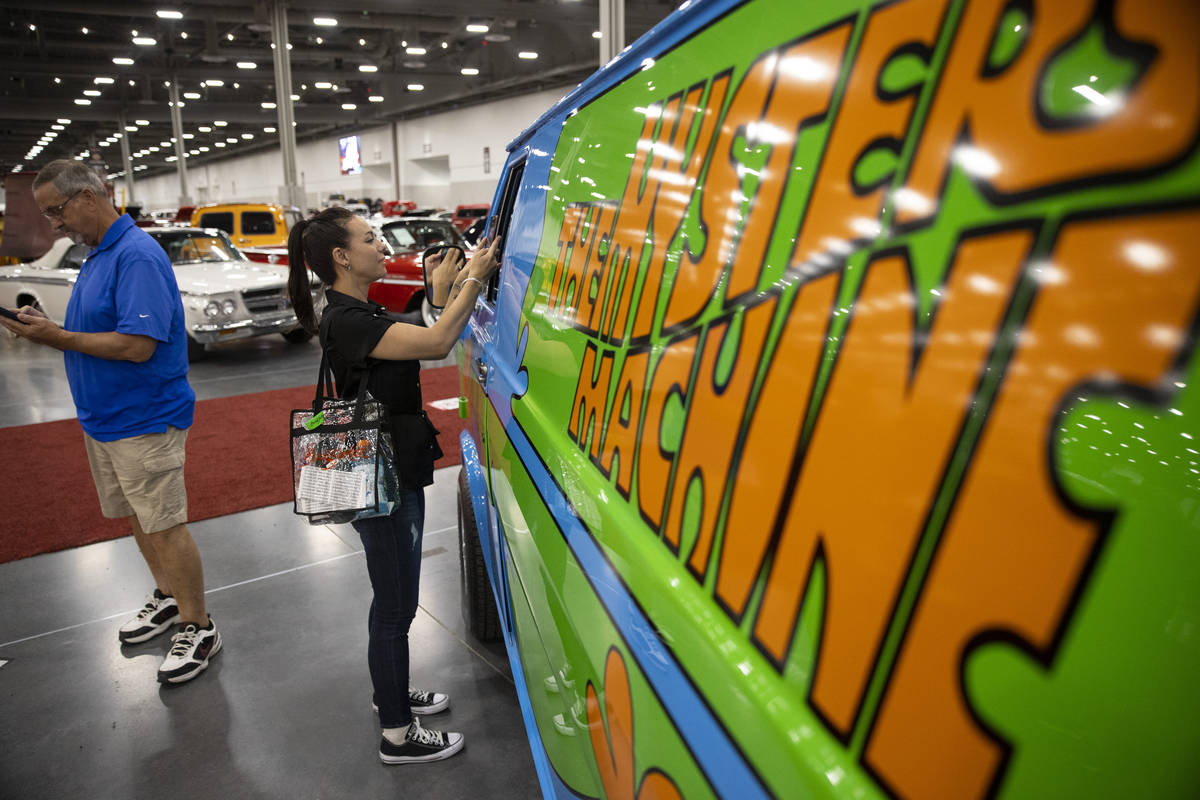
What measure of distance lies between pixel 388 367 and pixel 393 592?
70 centimetres

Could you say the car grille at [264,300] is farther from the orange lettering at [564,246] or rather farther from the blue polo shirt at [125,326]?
the orange lettering at [564,246]

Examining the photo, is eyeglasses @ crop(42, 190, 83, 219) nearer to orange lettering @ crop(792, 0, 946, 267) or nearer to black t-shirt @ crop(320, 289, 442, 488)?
black t-shirt @ crop(320, 289, 442, 488)

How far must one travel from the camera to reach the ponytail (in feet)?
7.12

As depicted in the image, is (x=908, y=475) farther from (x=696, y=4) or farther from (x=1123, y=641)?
(x=696, y=4)

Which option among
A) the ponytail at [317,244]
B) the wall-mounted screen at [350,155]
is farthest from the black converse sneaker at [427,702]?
the wall-mounted screen at [350,155]

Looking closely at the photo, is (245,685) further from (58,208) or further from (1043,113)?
(1043,113)

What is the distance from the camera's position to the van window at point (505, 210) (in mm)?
2697

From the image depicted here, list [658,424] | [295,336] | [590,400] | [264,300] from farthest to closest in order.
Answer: [295,336] < [264,300] < [590,400] < [658,424]

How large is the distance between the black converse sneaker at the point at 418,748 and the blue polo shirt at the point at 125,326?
1478 millimetres

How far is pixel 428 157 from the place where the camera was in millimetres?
31078

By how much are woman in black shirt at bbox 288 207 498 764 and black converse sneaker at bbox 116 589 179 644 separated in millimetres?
1515

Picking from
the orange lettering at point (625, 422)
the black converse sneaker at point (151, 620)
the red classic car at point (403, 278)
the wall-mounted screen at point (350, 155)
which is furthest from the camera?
the wall-mounted screen at point (350, 155)

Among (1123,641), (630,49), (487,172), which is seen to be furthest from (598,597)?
(487,172)

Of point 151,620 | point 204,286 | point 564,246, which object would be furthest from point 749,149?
point 204,286
